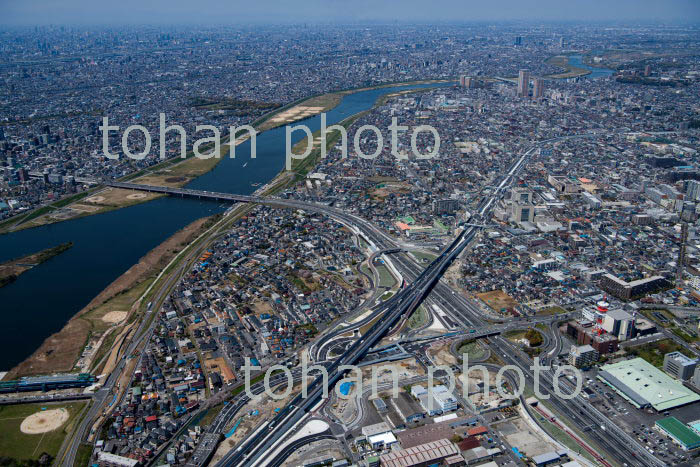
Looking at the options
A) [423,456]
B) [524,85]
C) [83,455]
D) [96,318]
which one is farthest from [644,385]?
[524,85]

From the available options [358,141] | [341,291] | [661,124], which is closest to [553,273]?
[341,291]

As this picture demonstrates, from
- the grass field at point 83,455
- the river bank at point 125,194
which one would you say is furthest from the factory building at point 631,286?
the river bank at point 125,194

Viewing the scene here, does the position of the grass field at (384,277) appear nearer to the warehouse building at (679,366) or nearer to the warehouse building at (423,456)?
the warehouse building at (423,456)

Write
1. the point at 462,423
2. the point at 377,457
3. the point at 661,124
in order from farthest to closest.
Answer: the point at 661,124 < the point at 462,423 < the point at 377,457

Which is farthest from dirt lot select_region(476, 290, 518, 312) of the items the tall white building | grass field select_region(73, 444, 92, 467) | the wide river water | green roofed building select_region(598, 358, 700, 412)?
the tall white building

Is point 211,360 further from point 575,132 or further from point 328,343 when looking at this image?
point 575,132

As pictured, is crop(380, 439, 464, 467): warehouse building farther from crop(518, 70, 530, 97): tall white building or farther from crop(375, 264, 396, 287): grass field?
crop(518, 70, 530, 97): tall white building

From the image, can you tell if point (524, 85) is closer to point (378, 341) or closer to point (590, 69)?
point (590, 69)
